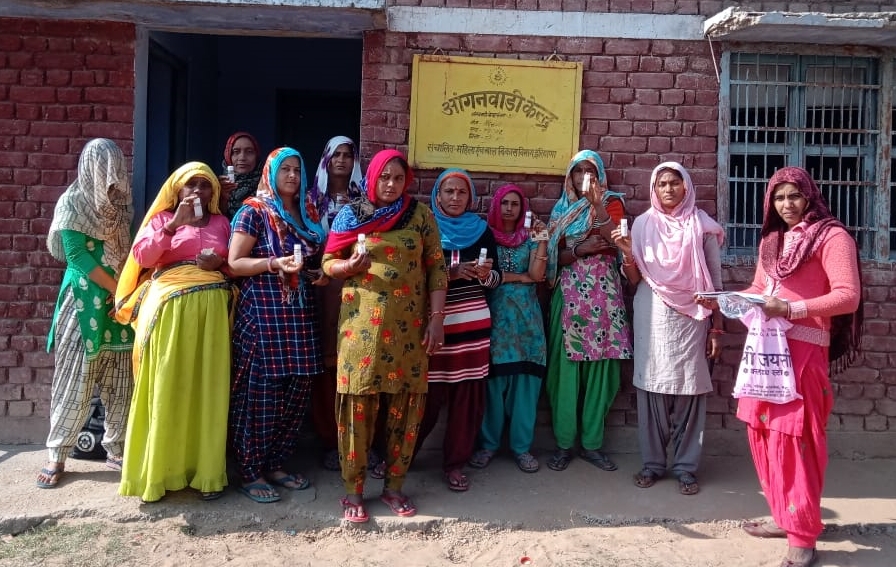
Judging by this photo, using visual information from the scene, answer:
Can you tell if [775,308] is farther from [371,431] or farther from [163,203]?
[163,203]

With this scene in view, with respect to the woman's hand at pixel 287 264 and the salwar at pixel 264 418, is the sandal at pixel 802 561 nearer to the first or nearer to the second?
the salwar at pixel 264 418

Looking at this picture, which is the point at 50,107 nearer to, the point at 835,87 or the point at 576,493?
the point at 576,493

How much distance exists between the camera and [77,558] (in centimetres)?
319

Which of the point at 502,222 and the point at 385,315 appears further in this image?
the point at 502,222

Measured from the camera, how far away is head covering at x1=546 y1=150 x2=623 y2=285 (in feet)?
13.4

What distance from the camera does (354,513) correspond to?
3459 mm

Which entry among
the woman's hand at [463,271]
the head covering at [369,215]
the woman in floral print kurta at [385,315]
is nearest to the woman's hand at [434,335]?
the woman in floral print kurta at [385,315]

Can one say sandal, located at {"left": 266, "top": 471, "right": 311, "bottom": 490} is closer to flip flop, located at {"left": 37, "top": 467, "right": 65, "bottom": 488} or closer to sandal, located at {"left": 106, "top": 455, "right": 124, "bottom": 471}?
sandal, located at {"left": 106, "top": 455, "right": 124, "bottom": 471}

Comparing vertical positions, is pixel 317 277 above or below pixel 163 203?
below

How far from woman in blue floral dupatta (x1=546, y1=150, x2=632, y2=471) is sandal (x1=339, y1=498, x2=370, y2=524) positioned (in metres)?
1.19

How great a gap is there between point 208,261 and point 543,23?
2.42 metres

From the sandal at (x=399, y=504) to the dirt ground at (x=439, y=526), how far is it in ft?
0.12

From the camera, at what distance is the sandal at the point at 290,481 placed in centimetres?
375

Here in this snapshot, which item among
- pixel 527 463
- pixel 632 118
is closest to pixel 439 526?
pixel 527 463
